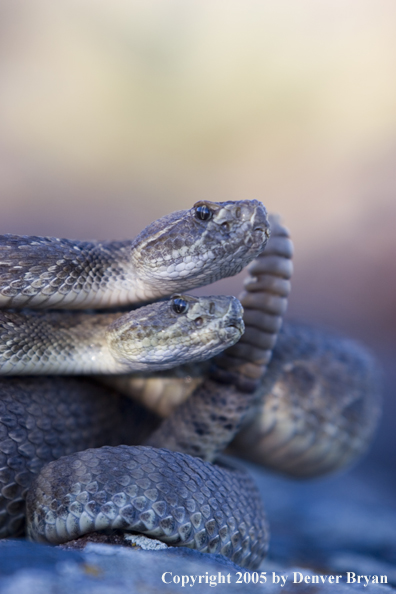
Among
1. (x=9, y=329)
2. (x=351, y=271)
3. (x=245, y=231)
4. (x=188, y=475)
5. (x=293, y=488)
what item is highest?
(x=245, y=231)

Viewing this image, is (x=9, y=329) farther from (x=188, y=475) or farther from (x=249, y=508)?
(x=249, y=508)

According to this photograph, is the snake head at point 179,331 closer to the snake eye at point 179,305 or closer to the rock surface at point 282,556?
the snake eye at point 179,305

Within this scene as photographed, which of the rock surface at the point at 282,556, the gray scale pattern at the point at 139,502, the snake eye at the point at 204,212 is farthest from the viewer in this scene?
the snake eye at the point at 204,212

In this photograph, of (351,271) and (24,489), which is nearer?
(24,489)

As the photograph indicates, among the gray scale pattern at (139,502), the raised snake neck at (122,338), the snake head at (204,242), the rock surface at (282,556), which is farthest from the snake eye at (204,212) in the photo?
the rock surface at (282,556)

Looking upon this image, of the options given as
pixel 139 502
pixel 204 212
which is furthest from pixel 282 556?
pixel 204 212

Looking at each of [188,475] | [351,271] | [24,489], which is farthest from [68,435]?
[351,271]

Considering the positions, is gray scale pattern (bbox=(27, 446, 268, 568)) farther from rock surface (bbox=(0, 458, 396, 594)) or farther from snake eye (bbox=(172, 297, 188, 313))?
snake eye (bbox=(172, 297, 188, 313))

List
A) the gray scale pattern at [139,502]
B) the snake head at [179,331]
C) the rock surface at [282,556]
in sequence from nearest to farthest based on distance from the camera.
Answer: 1. the rock surface at [282,556]
2. the gray scale pattern at [139,502]
3. the snake head at [179,331]
